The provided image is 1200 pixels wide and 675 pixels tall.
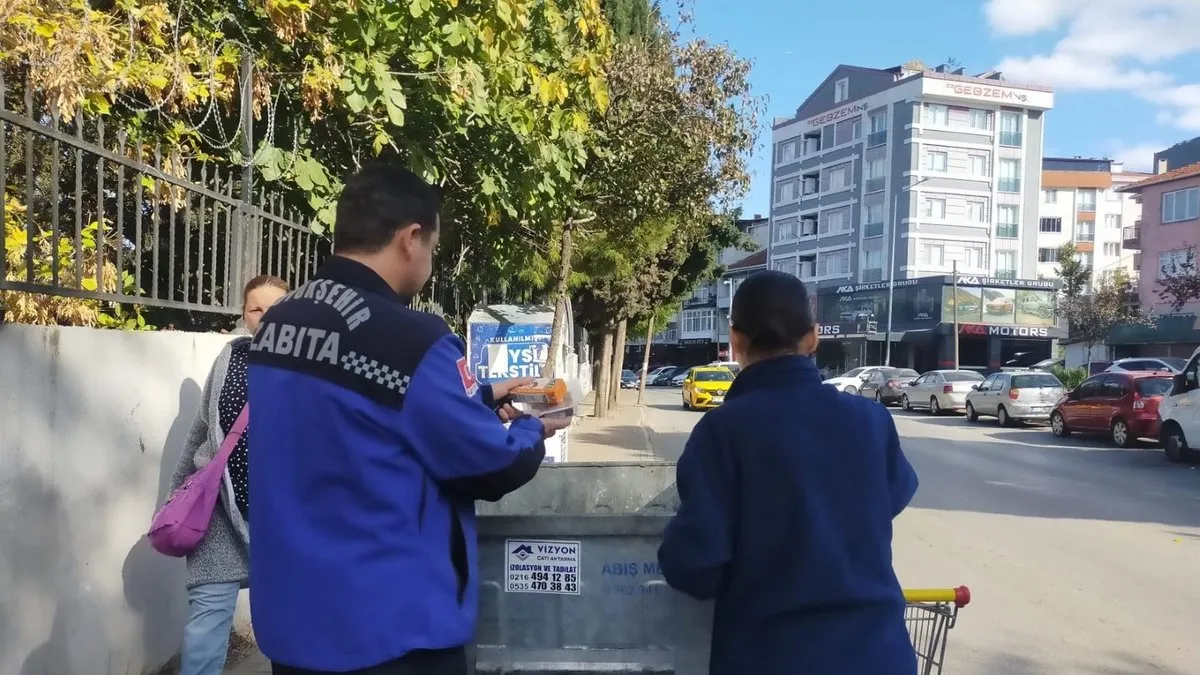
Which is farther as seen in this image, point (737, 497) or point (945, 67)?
point (945, 67)

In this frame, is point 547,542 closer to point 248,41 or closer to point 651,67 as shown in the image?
point 248,41

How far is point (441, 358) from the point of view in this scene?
1.93 metres

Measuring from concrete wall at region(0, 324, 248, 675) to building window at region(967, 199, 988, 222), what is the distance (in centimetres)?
6533

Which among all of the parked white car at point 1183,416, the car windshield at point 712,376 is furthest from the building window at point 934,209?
the parked white car at point 1183,416

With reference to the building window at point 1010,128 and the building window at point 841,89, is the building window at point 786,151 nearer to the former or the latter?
the building window at point 841,89

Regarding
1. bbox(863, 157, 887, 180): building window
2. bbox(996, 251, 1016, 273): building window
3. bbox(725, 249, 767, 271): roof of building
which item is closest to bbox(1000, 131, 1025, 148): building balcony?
bbox(996, 251, 1016, 273): building window

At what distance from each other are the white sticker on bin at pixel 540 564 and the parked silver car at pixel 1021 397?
22.6 metres

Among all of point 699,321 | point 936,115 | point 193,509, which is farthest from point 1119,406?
point 699,321

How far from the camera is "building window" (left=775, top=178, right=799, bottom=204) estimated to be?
7344cm

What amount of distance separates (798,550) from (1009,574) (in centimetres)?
652

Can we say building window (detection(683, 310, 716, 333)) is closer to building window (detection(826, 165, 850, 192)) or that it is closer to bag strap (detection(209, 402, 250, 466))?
building window (detection(826, 165, 850, 192))

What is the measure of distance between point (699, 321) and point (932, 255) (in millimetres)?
23702

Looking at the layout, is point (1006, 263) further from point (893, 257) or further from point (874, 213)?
point (893, 257)

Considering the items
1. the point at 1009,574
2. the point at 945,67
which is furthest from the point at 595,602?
the point at 945,67
